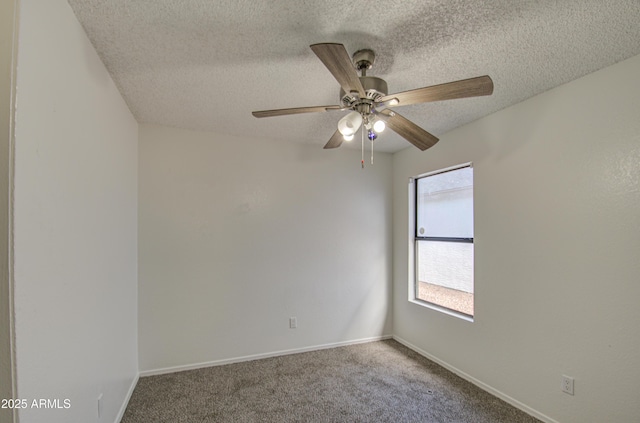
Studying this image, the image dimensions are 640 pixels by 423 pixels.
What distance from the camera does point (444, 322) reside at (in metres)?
3.04

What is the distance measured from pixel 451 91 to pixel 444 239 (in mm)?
2022

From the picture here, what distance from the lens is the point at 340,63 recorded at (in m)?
1.31

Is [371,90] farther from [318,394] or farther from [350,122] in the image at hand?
[318,394]

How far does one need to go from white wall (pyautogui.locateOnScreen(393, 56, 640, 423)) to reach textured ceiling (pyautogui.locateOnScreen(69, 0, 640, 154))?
29 cm

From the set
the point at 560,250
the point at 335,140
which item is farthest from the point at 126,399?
the point at 560,250

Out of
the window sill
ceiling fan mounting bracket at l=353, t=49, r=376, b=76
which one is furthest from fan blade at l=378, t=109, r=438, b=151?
the window sill

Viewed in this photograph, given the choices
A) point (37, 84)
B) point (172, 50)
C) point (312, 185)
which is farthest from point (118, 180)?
point (312, 185)

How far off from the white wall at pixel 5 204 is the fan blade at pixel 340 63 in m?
1.02

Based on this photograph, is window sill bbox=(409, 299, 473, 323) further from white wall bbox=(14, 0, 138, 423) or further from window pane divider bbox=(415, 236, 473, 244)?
white wall bbox=(14, 0, 138, 423)

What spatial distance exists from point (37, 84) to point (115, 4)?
1.85 ft

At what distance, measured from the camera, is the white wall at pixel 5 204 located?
0.93 m

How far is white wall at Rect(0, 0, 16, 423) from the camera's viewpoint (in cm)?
93

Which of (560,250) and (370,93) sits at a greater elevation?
(370,93)

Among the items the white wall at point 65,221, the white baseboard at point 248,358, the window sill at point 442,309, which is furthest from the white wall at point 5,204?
the window sill at point 442,309
